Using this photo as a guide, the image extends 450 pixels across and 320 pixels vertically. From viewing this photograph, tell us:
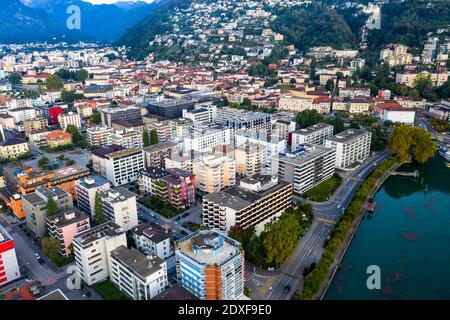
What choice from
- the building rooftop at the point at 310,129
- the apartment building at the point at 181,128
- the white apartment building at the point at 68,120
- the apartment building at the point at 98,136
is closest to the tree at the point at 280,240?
the building rooftop at the point at 310,129

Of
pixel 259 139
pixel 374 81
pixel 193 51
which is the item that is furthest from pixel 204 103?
pixel 193 51

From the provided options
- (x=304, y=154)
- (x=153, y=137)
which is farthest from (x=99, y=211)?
(x=304, y=154)

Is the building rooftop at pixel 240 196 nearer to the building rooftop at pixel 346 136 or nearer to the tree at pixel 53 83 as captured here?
the building rooftop at pixel 346 136

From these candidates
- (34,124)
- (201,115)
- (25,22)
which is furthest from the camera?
(25,22)

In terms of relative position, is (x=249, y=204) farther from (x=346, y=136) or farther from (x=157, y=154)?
(x=346, y=136)

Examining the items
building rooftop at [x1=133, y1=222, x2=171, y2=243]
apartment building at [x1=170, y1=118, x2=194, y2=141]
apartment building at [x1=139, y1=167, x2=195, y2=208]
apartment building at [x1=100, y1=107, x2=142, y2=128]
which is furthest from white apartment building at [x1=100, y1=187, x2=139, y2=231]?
apartment building at [x1=100, y1=107, x2=142, y2=128]
